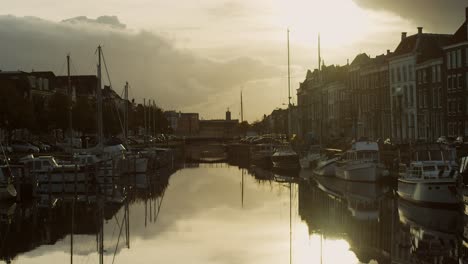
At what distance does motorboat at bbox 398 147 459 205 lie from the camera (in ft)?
160

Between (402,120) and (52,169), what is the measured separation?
57.8 m

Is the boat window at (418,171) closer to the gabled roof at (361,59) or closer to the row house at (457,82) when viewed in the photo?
the row house at (457,82)

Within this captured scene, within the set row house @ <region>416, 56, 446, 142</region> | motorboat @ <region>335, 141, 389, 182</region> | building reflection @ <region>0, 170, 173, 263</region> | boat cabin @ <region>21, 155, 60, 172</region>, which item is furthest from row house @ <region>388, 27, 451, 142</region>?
boat cabin @ <region>21, 155, 60, 172</region>

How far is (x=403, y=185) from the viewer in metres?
52.9

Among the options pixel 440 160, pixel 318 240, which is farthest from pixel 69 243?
pixel 440 160

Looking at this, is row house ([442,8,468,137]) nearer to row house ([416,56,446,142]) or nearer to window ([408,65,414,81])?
row house ([416,56,446,142])

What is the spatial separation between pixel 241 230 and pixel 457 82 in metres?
57.6

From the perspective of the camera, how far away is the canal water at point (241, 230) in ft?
113

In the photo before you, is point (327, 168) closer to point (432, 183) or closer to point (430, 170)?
point (430, 170)

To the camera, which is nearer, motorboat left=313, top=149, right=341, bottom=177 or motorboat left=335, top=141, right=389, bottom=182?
motorboat left=335, top=141, right=389, bottom=182

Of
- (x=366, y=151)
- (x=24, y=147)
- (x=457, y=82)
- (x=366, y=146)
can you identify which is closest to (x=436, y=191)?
(x=366, y=151)

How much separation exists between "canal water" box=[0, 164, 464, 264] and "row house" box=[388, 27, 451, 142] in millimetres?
39533

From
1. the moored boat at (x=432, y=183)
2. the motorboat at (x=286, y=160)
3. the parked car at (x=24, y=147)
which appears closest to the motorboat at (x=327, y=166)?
the motorboat at (x=286, y=160)

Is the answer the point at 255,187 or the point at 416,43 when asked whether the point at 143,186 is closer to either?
the point at 255,187
